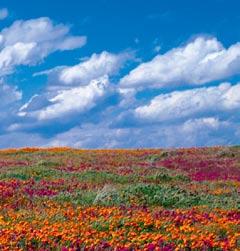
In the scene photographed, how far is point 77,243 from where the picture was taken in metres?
11.9

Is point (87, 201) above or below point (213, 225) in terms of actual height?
above

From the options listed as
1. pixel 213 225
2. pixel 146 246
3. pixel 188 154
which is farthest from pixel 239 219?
pixel 188 154

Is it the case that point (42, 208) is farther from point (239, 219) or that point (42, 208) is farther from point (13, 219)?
point (239, 219)

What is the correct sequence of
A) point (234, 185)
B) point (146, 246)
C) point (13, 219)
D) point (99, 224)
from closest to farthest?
point (146, 246)
point (99, 224)
point (13, 219)
point (234, 185)

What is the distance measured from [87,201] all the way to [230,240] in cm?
799

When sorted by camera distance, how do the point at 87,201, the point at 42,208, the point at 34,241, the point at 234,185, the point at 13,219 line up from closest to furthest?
1. the point at 34,241
2. the point at 13,219
3. the point at 42,208
4. the point at 87,201
5. the point at 234,185

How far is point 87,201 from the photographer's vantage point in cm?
1984

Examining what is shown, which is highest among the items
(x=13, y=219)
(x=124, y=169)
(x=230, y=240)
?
(x=124, y=169)

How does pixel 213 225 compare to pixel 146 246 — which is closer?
pixel 146 246

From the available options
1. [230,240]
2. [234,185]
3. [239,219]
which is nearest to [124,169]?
[234,185]

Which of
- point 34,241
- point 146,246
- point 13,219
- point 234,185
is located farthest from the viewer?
point 234,185

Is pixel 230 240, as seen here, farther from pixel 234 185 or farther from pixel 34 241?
pixel 234 185

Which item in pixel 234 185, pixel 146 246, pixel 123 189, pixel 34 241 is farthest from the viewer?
pixel 234 185

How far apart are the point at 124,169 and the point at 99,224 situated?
75.5 feet
